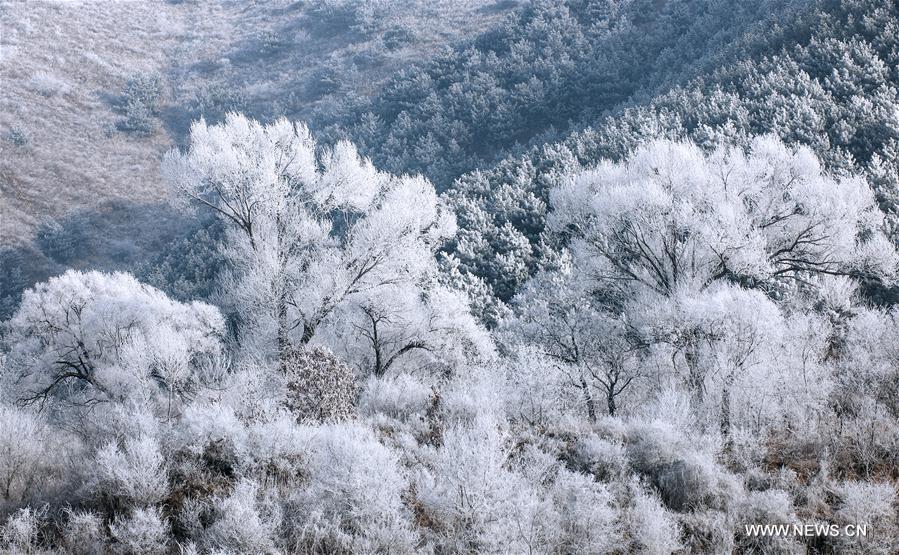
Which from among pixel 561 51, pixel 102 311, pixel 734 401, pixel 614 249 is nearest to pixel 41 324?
pixel 102 311

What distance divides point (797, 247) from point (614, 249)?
15.2ft

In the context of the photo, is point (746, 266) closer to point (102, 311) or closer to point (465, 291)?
point (465, 291)

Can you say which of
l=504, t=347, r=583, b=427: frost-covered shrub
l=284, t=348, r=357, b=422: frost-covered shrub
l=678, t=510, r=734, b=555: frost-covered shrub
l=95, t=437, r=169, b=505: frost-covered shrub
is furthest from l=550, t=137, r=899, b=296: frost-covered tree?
l=95, t=437, r=169, b=505: frost-covered shrub

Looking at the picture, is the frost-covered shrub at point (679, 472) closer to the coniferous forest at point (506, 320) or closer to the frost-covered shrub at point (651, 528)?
the coniferous forest at point (506, 320)

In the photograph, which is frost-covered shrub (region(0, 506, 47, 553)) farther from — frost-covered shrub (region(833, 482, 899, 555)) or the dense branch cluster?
frost-covered shrub (region(833, 482, 899, 555))

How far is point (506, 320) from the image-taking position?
2098 cm

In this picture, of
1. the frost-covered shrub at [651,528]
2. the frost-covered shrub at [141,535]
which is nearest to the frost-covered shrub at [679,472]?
the frost-covered shrub at [651,528]

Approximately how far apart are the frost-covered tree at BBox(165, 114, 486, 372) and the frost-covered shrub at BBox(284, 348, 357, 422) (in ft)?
15.0

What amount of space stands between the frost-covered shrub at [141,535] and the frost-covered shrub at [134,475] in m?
0.50

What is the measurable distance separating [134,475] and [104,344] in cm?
1380

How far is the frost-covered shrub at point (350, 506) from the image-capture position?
280 inches

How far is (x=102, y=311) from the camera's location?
69.0 feet

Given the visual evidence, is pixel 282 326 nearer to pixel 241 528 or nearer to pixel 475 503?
pixel 241 528

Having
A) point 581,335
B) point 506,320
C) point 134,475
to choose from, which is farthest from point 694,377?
point 134,475
